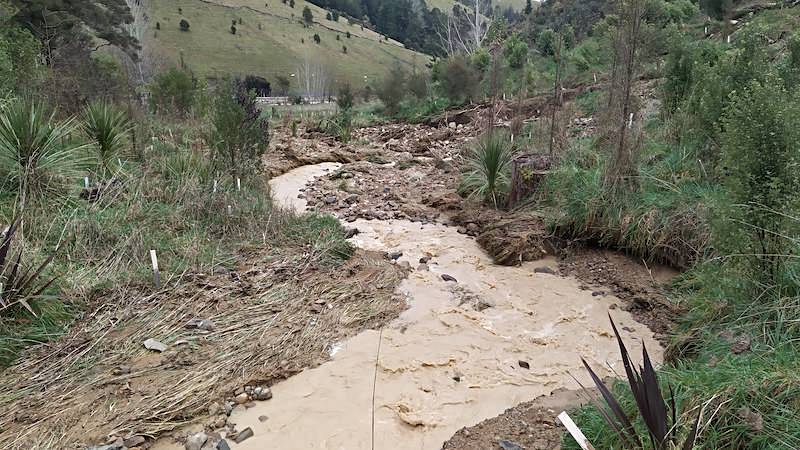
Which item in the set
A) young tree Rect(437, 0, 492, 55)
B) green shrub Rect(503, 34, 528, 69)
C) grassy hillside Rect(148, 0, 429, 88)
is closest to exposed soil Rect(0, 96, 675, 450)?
green shrub Rect(503, 34, 528, 69)

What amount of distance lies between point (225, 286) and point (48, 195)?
6.06 feet

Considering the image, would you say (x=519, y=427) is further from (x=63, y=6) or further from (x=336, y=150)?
(x=63, y=6)

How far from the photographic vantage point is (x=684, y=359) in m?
2.83

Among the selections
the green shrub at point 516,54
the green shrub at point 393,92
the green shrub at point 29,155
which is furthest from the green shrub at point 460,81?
the green shrub at point 29,155

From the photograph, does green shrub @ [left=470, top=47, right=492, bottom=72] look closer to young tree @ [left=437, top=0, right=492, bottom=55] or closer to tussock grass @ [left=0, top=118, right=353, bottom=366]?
young tree @ [left=437, top=0, right=492, bottom=55]

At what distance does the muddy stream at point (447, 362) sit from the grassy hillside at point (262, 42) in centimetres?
3788

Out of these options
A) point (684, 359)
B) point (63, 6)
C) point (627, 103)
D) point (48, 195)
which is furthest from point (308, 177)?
point (63, 6)

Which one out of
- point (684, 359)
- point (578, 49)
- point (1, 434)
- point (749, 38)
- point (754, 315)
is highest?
point (578, 49)

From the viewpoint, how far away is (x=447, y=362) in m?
3.30

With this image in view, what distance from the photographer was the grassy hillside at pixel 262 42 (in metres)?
44.1

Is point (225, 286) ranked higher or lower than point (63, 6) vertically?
lower

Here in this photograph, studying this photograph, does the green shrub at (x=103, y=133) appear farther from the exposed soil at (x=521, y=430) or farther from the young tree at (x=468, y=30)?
the young tree at (x=468, y=30)

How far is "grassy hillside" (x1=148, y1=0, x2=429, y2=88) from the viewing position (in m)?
44.1

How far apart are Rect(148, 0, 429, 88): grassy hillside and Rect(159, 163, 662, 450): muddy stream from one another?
3788 centimetres
